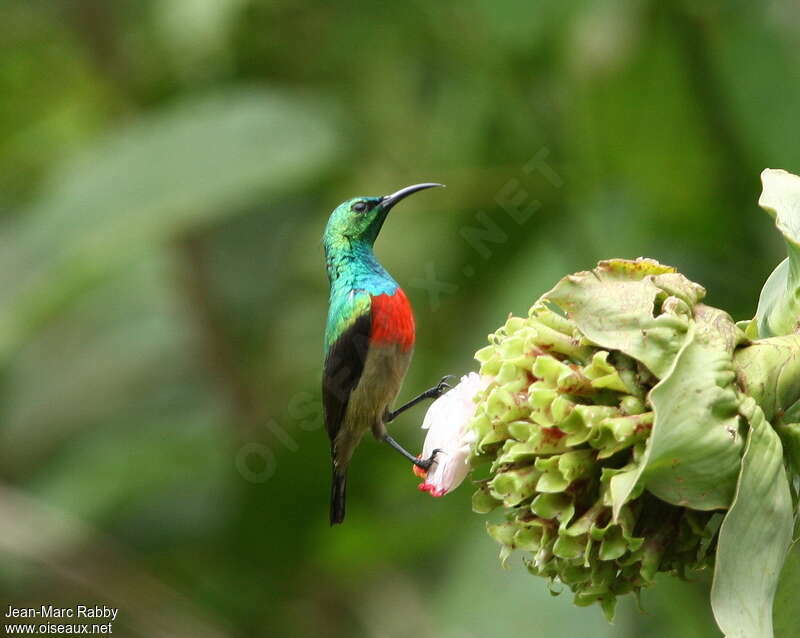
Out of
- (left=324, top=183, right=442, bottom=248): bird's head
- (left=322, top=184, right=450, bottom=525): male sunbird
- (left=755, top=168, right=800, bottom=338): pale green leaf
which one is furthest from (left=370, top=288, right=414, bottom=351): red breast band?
(left=755, top=168, right=800, bottom=338): pale green leaf

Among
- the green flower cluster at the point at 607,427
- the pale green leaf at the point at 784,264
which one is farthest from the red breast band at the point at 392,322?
the pale green leaf at the point at 784,264

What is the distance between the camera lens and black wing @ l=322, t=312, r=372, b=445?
1.71 meters

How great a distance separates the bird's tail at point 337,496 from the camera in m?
1.60

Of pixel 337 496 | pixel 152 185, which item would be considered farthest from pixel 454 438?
pixel 152 185

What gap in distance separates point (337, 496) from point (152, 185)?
144 cm

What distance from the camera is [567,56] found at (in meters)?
2.41

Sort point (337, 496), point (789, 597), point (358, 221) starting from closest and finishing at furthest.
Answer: point (789, 597), point (337, 496), point (358, 221)

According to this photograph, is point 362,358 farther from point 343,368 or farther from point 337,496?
point 337,496

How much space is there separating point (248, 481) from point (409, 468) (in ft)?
1.62

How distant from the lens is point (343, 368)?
69.1 inches

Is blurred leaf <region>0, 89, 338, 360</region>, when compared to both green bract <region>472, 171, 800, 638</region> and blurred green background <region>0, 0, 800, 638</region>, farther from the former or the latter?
green bract <region>472, 171, 800, 638</region>

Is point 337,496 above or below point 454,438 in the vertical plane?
below

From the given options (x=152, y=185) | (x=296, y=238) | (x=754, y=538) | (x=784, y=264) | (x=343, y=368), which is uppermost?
(x=784, y=264)

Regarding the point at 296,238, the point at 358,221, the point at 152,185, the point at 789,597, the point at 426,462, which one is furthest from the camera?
the point at 296,238
